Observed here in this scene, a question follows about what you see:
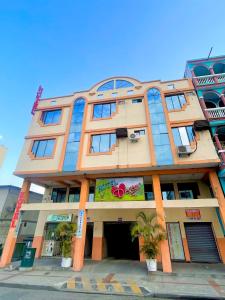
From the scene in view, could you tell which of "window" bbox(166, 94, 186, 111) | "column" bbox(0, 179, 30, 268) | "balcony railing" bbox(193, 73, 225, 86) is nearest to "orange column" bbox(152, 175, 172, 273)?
"window" bbox(166, 94, 186, 111)

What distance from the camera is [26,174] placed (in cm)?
1245

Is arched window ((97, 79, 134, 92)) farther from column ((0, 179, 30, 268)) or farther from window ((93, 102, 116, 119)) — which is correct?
column ((0, 179, 30, 268))

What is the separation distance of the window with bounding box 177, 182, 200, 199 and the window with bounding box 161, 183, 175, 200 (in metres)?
0.60

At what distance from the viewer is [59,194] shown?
645 inches

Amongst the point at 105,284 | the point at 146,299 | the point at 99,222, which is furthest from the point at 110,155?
the point at 146,299

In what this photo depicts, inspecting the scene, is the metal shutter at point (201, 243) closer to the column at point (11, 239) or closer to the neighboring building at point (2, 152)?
the column at point (11, 239)

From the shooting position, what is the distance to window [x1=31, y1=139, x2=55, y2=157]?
521 inches

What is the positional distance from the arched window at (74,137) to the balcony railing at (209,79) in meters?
9.73

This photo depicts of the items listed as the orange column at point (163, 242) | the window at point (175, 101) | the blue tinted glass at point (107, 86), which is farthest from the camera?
the blue tinted glass at point (107, 86)

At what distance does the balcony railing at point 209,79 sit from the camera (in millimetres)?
13812

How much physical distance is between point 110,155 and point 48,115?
7242mm

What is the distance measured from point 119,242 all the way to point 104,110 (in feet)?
38.1

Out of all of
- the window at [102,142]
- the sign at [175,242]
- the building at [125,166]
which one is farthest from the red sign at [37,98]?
the sign at [175,242]

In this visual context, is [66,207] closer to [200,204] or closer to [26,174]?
[26,174]
